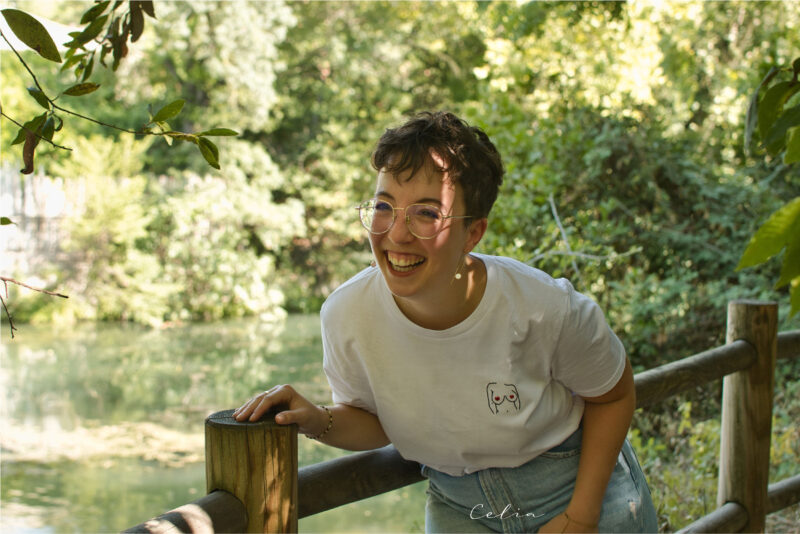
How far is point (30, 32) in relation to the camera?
105 centimetres

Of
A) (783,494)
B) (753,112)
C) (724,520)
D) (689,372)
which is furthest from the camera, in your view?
(783,494)

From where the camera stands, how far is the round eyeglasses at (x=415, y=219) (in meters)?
1.32

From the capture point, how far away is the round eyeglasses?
1320 millimetres

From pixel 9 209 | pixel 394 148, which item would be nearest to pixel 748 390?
pixel 394 148

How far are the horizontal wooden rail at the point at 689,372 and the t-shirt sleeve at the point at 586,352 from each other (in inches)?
17.2

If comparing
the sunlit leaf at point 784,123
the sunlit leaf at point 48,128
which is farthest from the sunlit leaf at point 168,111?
the sunlit leaf at point 784,123

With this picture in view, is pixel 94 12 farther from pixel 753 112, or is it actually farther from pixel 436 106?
pixel 436 106

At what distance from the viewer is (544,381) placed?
142cm

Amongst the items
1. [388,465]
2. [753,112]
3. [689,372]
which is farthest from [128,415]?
[753,112]

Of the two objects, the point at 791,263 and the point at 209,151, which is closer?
the point at 791,263

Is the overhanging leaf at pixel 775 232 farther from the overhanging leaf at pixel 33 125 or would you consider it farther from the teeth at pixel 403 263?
the overhanging leaf at pixel 33 125

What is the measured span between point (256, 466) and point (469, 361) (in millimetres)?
411

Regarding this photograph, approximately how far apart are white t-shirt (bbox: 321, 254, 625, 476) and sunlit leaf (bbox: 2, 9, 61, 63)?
2.01 feet

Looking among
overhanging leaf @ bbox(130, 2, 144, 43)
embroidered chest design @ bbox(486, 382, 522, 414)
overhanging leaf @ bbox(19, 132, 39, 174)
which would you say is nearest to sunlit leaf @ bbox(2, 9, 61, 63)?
overhanging leaf @ bbox(19, 132, 39, 174)
